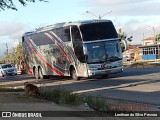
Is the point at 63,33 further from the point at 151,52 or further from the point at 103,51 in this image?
the point at 151,52

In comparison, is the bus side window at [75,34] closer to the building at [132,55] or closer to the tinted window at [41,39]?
the tinted window at [41,39]

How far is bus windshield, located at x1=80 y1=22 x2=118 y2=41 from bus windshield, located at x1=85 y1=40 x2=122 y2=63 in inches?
16.1

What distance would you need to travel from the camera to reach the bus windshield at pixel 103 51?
2656cm

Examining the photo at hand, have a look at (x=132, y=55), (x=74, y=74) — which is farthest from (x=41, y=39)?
(x=132, y=55)

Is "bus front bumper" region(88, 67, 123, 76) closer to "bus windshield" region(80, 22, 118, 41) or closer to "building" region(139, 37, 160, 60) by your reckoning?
"bus windshield" region(80, 22, 118, 41)

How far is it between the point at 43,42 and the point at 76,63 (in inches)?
221

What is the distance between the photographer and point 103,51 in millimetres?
26766

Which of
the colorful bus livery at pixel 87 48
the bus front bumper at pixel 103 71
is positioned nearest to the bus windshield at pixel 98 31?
the colorful bus livery at pixel 87 48

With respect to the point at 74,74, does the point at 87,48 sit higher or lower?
higher

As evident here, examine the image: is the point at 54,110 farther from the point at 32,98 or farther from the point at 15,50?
the point at 15,50

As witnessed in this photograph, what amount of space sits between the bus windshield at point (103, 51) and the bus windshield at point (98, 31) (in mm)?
409

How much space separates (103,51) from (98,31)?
1340mm

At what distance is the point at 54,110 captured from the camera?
11195 mm

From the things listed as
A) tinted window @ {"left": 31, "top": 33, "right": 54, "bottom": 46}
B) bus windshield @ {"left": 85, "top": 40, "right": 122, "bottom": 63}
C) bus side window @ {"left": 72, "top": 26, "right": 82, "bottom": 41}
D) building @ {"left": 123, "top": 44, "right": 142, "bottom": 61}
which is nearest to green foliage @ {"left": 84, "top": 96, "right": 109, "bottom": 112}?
bus windshield @ {"left": 85, "top": 40, "right": 122, "bottom": 63}
